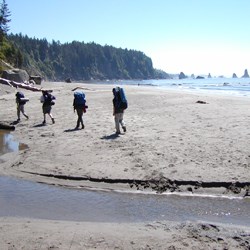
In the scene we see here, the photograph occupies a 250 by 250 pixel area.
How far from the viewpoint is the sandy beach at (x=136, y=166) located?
16.8ft

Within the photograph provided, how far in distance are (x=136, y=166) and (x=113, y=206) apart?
2311mm

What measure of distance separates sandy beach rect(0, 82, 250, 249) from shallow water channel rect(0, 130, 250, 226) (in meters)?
0.34

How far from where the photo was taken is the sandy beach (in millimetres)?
5121

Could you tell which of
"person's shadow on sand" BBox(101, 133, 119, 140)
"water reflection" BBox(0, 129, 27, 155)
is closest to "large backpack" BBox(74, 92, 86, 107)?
"person's shadow on sand" BBox(101, 133, 119, 140)

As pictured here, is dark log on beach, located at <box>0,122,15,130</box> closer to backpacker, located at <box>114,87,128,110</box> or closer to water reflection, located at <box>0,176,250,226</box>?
backpacker, located at <box>114,87,128,110</box>

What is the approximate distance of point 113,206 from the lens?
6660mm

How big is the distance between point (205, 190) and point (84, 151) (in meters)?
4.26

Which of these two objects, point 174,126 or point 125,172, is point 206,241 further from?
point 174,126

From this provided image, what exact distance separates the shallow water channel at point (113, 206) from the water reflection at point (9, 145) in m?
3.99

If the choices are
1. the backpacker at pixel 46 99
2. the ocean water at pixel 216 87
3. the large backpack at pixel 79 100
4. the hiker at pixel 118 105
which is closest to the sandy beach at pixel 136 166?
the hiker at pixel 118 105

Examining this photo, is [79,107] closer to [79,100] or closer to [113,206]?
[79,100]

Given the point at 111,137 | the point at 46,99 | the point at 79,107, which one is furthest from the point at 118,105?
the point at 46,99

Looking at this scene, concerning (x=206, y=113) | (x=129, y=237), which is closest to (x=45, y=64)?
(x=206, y=113)

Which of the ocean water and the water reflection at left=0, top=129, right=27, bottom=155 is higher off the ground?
the water reflection at left=0, top=129, right=27, bottom=155
